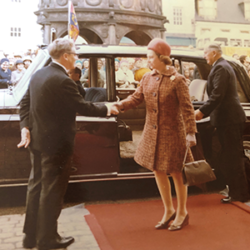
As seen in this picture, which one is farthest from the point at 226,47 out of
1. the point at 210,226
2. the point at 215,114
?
the point at 210,226

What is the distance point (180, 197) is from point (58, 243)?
0.99 m

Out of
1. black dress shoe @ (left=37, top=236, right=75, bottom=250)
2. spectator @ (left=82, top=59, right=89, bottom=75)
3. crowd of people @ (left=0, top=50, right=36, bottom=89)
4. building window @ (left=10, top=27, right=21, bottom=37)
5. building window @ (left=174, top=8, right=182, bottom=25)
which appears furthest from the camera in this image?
spectator @ (left=82, top=59, right=89, bottom=75)

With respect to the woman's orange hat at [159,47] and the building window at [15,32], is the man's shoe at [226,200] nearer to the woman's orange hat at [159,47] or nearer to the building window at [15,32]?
the woman's orange hat at [159,47]

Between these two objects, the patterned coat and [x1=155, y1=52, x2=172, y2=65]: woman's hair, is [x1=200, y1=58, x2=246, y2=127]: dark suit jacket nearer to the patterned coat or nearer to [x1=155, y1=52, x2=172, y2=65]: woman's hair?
the patterned coat

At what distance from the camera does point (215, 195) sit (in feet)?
11.4

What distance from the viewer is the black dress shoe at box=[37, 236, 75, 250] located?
8.07 feet

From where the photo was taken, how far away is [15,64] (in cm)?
306

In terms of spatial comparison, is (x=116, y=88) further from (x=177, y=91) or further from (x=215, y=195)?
(x=215, y=195)

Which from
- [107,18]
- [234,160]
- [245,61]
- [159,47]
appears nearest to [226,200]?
[234,160]

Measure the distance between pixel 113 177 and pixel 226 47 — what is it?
163 cm

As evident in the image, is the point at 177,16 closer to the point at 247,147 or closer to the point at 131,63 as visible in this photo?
the point at 131,63

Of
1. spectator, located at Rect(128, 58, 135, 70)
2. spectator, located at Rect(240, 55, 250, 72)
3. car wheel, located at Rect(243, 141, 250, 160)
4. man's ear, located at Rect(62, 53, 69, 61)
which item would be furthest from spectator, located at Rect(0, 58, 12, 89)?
car wheel, located at Rect(243, 141, 250, 160)

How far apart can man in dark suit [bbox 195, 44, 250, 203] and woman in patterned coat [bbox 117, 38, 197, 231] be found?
607 millimetres

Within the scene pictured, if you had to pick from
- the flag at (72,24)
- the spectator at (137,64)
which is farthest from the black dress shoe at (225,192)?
the flag at (72,24)
